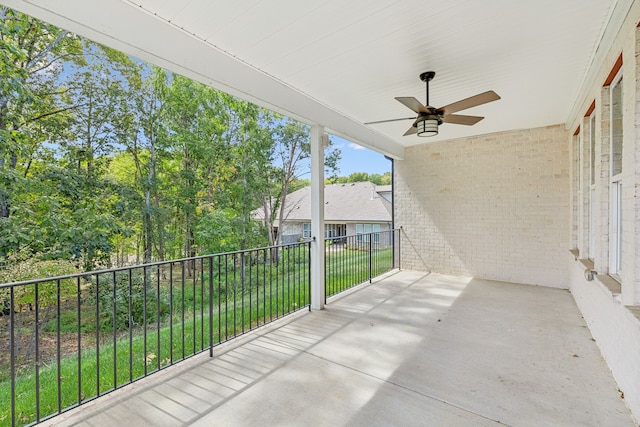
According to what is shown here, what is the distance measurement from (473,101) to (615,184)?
4.29 ft

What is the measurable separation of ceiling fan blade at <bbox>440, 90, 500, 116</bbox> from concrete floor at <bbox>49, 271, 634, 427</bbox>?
2199 mm

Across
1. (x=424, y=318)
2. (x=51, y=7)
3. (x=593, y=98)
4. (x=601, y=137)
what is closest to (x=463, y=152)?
(x=593, y=98)

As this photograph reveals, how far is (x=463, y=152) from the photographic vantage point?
5.60m

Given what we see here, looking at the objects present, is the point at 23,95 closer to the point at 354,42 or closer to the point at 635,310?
the point at 354,42

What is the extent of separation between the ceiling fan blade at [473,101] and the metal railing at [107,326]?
2.14 m

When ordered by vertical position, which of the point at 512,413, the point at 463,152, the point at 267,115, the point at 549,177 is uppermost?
the point at 267,115

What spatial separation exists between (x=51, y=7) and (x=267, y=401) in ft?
8.91

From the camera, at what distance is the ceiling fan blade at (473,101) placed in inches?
98.0

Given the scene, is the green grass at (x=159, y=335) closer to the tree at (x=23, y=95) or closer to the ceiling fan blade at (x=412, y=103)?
the ceiling fan blade at (x=412, y=103)

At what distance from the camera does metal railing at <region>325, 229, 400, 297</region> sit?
4766mm

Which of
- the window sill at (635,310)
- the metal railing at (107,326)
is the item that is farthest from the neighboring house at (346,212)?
the window sill at (635,310)

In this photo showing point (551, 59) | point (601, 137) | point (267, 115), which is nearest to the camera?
point (601, 137)

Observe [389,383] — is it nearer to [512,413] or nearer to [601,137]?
[512,413]

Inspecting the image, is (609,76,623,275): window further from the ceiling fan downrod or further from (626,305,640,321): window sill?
the ceiling fan downrod
